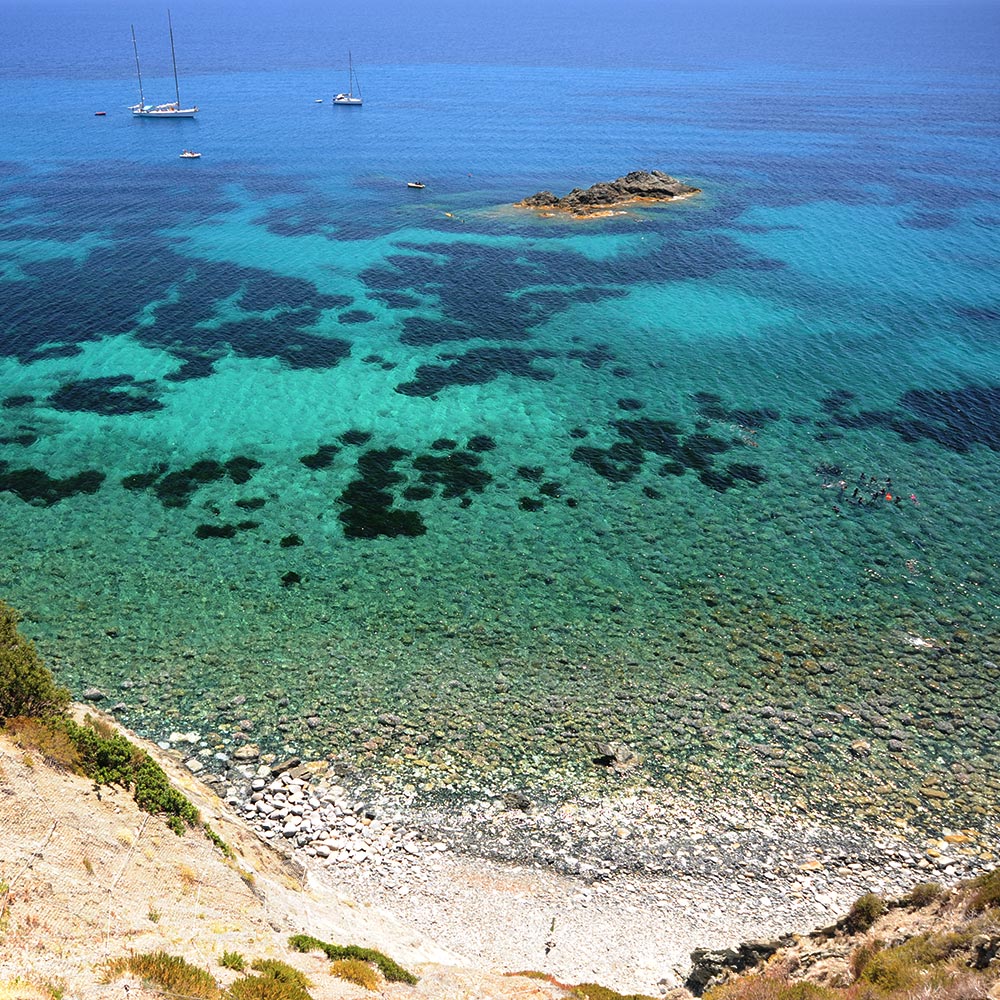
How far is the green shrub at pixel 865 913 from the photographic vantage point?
2338 cm

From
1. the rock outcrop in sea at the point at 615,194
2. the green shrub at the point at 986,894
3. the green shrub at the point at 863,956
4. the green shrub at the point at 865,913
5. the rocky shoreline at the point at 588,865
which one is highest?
the rock outcrop in sea at the point at 615,194

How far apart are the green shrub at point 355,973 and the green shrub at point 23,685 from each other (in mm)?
13649

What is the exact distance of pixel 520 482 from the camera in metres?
49.8

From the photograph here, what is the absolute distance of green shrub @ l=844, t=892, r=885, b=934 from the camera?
2338 centimetres

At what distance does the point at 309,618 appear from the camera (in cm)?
3894

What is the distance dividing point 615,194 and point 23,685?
309 ft

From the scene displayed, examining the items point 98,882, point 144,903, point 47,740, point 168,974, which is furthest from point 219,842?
point 168,974

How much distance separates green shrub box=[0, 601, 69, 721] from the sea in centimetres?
592

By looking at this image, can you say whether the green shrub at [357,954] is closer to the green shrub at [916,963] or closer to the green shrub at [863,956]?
the green shrub at [863,956]

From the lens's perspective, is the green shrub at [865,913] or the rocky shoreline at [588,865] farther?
the rocky shoreline at [588,865]

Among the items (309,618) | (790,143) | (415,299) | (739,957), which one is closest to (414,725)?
(309,618)

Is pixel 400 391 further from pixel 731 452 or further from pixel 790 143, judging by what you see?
pixel 790 143

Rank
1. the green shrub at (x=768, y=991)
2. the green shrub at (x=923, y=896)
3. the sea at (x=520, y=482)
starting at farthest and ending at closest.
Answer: the sea at (x=520, y=482) → the green shrub at (x=923, y=896) → the green shrub at (x=768, y=991)

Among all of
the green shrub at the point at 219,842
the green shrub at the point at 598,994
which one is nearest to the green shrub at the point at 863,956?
the green shrub at the point at 598,994
